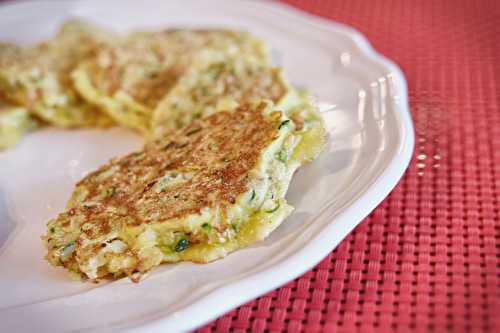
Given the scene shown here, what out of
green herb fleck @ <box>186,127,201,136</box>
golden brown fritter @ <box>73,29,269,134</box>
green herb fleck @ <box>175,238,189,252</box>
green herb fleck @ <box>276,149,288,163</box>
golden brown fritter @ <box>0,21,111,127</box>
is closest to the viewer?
green herb fleck @ <box>175,238,189,252</box>

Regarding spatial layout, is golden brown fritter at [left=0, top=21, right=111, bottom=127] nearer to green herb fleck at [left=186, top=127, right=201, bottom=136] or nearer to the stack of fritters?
the stack of fritters

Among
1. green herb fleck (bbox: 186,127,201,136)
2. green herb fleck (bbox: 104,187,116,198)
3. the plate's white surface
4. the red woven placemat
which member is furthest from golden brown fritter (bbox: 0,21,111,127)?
the red woven placemat

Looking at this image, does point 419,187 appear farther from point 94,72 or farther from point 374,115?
point 94,72

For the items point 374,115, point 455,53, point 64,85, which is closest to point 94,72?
point 64,85

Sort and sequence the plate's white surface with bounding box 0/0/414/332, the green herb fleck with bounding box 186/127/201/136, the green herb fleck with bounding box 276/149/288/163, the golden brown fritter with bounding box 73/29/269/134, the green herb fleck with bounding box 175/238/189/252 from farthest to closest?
1. the golden brown fritter with bounding box 73/29/269/134
2. the green herb fleck with bounding box 186/127/201/136
3. the green herb fleck with bounding box 276/149/288/163
4. the green herb fleck with bounding box 175/238/189/252
5. the plate's white surface with bounding box 0/0/414/332

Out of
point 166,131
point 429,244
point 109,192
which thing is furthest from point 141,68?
point 429,244

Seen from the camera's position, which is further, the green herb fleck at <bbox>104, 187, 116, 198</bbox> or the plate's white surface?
the green herb fleck at <bbox>104, 187, 116, 198</bbox>
